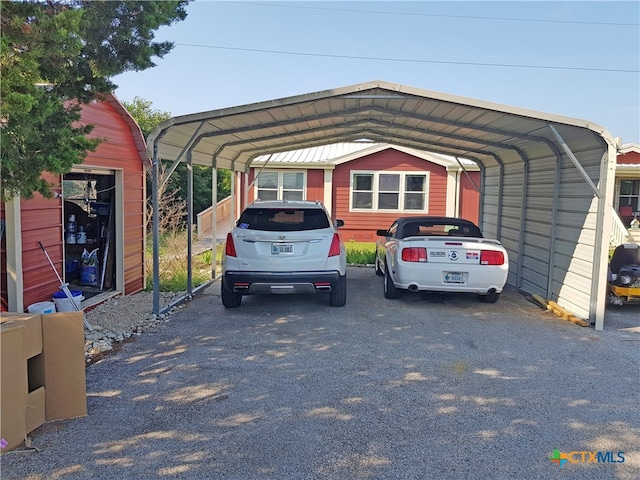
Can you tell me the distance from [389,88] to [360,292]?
422 cm

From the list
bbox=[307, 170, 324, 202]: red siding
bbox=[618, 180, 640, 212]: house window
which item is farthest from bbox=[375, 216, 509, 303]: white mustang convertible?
bbox=[618, 180, 640, 212]: house window

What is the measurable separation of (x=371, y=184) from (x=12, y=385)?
1635 centimetres

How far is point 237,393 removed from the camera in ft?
15.1

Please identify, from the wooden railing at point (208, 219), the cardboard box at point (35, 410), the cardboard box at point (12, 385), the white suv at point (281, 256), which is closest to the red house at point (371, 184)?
the wooden railing at point (208, 219)

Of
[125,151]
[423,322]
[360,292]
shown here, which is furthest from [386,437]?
[125,151]

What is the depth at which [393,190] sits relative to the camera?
1894 centimetres

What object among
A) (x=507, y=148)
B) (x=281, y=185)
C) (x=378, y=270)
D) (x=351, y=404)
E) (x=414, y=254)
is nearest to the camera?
(x=351, y=404)

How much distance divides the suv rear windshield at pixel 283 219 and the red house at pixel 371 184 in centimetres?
1098

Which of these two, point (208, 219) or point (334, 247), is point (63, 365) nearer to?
point (334, 247)

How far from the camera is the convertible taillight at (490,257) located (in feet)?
25.7

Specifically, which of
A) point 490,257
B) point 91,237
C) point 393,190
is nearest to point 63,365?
point 91,237

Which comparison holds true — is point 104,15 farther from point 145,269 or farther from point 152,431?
point 145,269

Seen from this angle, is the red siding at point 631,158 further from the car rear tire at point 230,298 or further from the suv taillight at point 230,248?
the suv taillight at point 230,248

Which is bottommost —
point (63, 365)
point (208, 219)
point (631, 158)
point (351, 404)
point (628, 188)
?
point (351, 404)
